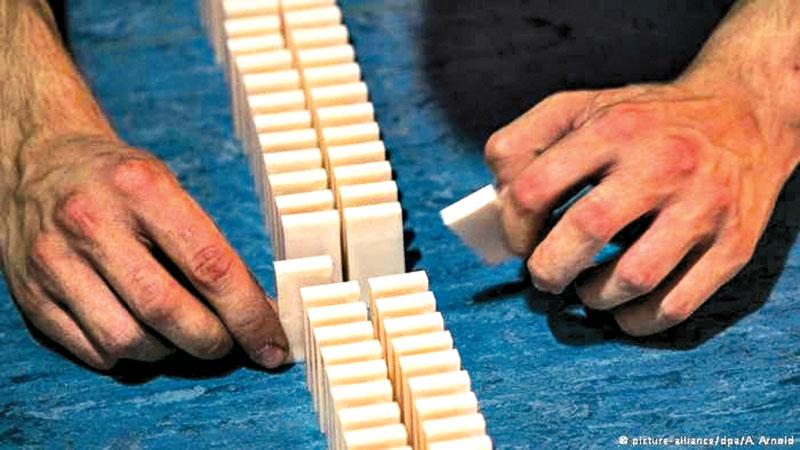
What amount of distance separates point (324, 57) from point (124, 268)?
19.8 inches

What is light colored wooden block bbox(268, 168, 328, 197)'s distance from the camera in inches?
89.1

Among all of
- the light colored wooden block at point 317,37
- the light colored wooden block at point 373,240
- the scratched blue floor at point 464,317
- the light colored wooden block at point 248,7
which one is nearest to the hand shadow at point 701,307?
the scratched blue floor at point 464,317

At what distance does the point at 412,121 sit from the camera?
8.37 feet

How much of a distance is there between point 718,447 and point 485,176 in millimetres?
549

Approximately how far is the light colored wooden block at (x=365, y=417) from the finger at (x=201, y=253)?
0.63ft

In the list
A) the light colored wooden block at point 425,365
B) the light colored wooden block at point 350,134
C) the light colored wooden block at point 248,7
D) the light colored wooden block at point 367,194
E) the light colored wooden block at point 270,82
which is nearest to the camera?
the light colored wooden block at point 425,365

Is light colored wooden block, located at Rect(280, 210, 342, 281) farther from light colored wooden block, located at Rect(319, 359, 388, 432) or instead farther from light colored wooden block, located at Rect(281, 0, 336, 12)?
light colored wooden block, located at Rect(281, 0, 336, 12)

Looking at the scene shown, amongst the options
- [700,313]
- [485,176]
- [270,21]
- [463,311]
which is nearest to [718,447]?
[700,313]

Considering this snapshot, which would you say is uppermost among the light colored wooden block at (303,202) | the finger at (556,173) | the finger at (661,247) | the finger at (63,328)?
the finger at (556,173)

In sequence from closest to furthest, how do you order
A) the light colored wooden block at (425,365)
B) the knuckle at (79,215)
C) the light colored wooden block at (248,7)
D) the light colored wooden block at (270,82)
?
the light colored wooden block at (425,365) → the knuckle at (79,215) → the light colored wooden block at (270,82) → the light colored wooden block at (248,7)

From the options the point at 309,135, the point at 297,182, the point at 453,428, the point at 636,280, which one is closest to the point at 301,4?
the point at 309,135

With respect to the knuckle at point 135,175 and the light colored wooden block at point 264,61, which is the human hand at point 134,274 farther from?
the light colored wooden block at point 264,61

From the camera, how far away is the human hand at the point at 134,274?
2.10 meters

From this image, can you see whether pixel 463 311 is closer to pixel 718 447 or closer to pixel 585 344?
pixel 585 344
